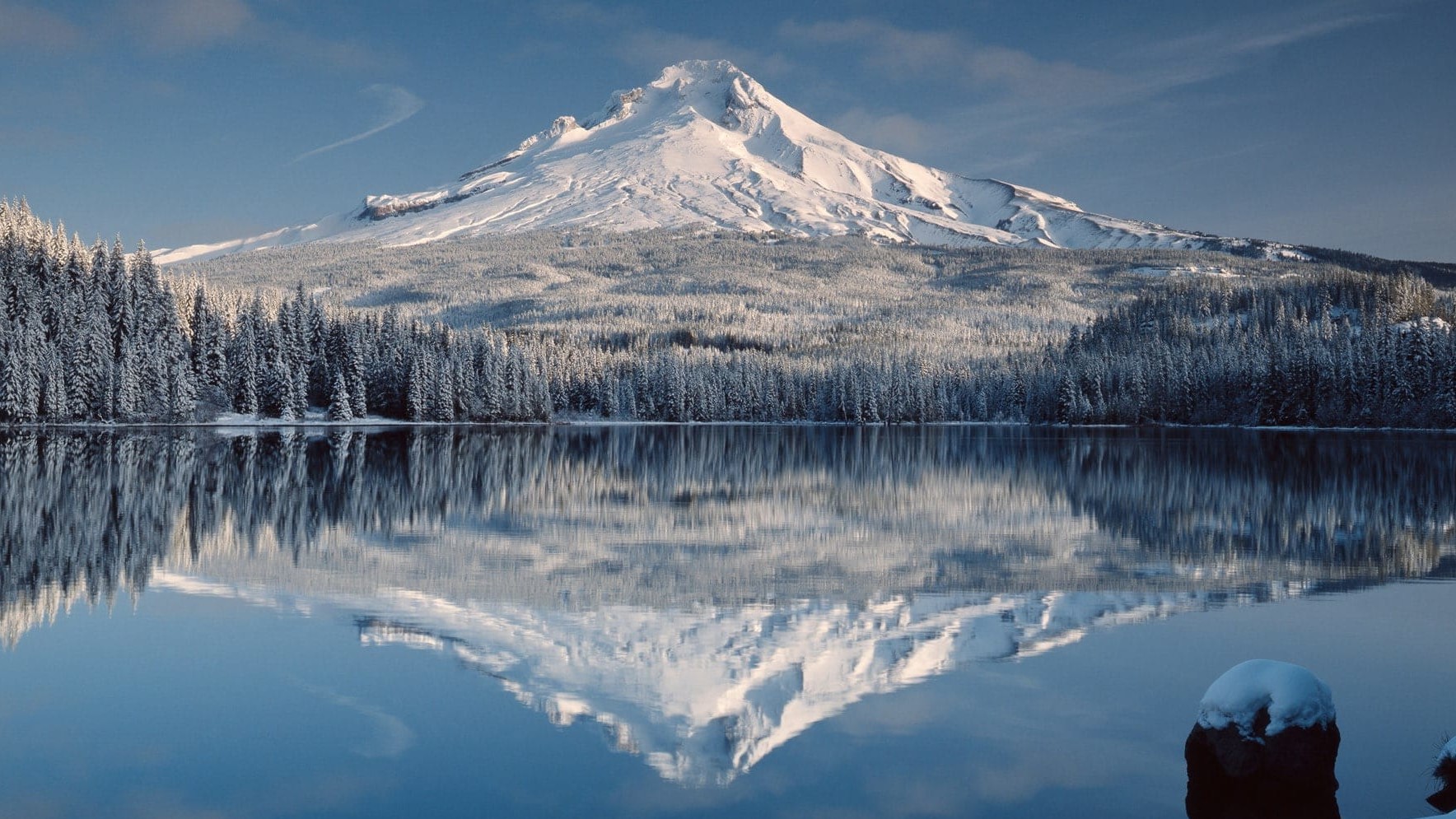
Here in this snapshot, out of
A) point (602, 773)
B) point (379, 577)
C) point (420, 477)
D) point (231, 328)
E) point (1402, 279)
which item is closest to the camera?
point (602, 773)

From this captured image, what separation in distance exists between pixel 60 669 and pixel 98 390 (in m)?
85.3

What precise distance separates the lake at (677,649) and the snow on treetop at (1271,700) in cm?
78

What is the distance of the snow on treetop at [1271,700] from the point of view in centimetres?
922

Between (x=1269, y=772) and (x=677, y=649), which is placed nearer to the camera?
(x=1269, y=772)

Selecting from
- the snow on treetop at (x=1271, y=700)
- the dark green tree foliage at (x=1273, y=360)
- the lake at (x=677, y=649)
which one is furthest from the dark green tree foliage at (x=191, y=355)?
the snow on treetop at (x=1271, y=700)

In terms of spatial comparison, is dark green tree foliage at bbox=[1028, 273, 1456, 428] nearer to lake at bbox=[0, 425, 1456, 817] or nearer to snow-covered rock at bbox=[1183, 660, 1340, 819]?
lake at bbox=[0, 425, 1456, 817]

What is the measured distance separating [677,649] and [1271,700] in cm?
704

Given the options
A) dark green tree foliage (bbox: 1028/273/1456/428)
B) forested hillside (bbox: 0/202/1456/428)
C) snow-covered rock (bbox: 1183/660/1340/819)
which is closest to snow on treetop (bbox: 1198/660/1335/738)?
snow-covered rock (bbox: 1183/660/1340/819)

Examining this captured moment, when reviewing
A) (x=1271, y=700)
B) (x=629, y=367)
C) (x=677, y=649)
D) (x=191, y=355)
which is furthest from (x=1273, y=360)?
(x=1271, y=700)

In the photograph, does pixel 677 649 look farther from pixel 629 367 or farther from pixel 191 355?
pixel 629 367

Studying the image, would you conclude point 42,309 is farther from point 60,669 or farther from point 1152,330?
point 1152,330

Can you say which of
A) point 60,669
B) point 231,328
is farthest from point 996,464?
point 231,328

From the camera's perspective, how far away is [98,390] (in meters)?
86.5

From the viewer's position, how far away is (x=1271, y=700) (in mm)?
9234
